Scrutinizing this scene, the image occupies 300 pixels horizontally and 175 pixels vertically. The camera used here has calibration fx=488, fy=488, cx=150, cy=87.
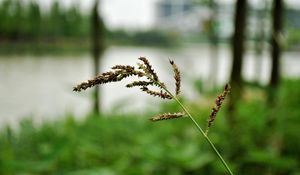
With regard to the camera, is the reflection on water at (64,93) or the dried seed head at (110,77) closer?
the dried seed head at (110,77)

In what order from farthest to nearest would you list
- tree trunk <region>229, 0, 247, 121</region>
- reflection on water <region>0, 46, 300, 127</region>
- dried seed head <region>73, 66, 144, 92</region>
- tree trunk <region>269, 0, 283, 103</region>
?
reflection on water <region>0, 46, 300, 127</region>, tree trunk <region>269, 0, 283, 103</region>, tree trunk <region>229, 0, 247, 121</region>, dried seed head <region>73, 66, 144, 92</region>

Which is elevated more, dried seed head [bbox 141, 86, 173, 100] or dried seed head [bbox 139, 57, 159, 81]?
dried seed head [bbox 139, 57, 159, 81]

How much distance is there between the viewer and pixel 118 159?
564cm

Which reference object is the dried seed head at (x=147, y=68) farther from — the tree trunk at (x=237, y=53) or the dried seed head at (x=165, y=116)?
the tree trunk at (x=237, y=53)

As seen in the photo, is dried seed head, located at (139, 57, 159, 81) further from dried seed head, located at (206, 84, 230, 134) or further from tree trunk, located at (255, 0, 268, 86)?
tree trunk, located at (255, 0, 268, 86)

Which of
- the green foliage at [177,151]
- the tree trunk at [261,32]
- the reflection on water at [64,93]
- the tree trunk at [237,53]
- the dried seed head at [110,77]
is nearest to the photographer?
the dried seed head at [110,77]

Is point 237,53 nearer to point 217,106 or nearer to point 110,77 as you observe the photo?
point 217,106

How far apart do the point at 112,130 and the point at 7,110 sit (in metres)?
10.3

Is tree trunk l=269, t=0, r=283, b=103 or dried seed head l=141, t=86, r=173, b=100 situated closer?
dried seed head l=141, t=86, r=173, b=100

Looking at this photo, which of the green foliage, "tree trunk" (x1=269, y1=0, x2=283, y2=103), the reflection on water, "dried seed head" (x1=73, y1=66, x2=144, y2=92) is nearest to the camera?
"dried seed head" (x1=73, y1=66, x2=144, y2=92)

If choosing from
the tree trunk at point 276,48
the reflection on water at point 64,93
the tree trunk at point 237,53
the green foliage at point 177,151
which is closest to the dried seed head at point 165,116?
the green foliage at point 177,151

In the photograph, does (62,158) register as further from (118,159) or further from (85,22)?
(85,22)

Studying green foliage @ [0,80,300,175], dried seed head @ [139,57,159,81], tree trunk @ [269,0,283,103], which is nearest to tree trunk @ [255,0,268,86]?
tree trunk @ [269,0,283,103]

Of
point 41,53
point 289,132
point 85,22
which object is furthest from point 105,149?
point 85,22
